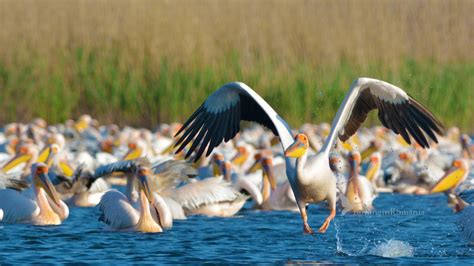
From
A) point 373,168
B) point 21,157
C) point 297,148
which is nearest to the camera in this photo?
point 297,148

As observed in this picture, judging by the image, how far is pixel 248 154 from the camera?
12133mm

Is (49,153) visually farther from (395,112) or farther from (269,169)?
(395,112)

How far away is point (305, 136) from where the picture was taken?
6.65m

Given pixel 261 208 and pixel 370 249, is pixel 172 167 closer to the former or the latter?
pixel 261 208

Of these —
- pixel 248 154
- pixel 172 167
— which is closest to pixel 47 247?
pixel 172 167

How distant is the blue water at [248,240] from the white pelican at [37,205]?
0.11m

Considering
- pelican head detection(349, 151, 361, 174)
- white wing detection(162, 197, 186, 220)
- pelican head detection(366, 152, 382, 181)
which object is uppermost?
pelican head detection(349, 151, 361, 174)

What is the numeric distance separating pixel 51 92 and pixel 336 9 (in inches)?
194

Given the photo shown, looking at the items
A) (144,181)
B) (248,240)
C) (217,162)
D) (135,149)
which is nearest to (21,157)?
(135,149)

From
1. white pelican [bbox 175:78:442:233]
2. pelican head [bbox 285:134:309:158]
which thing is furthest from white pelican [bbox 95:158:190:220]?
pelican head [bbox 285:134:309:158]

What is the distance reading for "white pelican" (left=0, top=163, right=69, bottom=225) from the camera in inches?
328

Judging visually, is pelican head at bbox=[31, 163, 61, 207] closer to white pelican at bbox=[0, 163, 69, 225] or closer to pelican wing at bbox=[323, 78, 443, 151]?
white pelican at bbox=[0, 163, 69, 225]

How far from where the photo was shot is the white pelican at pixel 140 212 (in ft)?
25.5

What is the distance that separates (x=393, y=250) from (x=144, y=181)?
2230 millimetres
